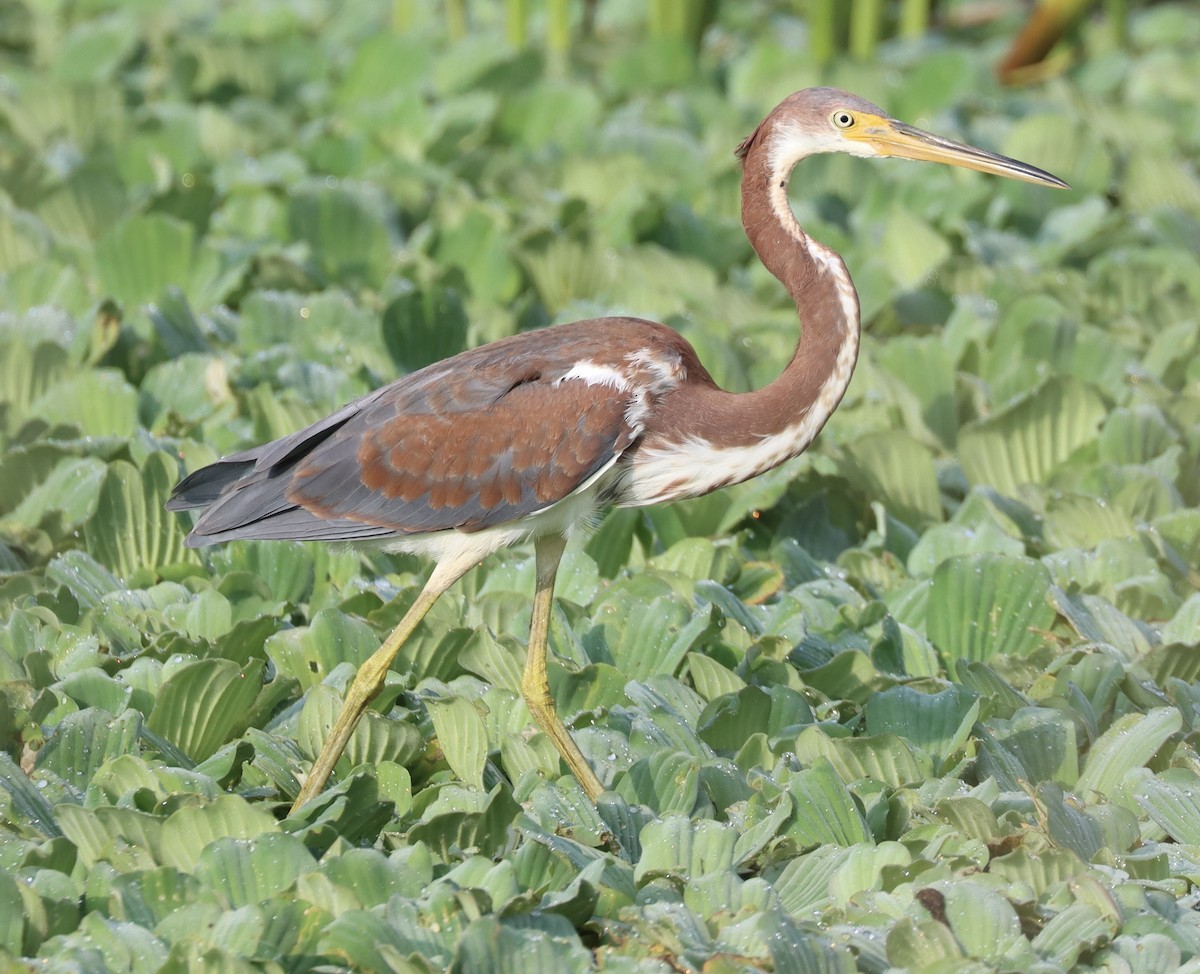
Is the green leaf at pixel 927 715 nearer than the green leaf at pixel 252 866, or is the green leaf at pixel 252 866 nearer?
the green leaf at pixel 252 866

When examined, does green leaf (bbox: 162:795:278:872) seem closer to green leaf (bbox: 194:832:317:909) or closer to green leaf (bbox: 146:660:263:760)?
green leaf (bbox: 194:832:317:909)

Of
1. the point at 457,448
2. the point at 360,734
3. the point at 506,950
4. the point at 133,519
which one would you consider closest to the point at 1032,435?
the point at 457,448

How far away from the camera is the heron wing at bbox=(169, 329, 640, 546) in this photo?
12.9ft

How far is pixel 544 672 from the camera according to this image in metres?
4.12

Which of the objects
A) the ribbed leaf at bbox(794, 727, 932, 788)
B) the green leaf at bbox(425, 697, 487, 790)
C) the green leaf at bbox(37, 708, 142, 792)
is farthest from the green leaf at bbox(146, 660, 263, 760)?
the ribbed leaf at bbox(794, 727, 932, 788)

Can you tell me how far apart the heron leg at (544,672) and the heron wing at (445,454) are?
0.23 meters

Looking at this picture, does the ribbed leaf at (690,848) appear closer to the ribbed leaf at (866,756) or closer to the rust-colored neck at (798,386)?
the ribbed leaf at (866,756)

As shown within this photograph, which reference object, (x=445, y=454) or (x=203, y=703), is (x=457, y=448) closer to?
(x=445, y=454)

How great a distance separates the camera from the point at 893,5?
468 inches

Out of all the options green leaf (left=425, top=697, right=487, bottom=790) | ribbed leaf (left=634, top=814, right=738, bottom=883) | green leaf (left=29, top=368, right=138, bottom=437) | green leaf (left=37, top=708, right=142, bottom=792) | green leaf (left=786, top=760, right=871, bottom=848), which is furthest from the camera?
green leaf (left=29, top=368, right=138, bottom=437)

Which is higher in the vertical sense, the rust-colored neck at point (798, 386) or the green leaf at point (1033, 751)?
the rust-colored neck at point (798, 386)

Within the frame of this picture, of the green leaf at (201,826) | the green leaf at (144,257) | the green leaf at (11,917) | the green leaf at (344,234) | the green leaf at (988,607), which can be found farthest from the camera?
the green leaf at (344,234)

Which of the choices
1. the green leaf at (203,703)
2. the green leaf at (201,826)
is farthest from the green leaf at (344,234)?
the green leaf at (201,826)

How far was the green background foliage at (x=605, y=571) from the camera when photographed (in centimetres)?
329
